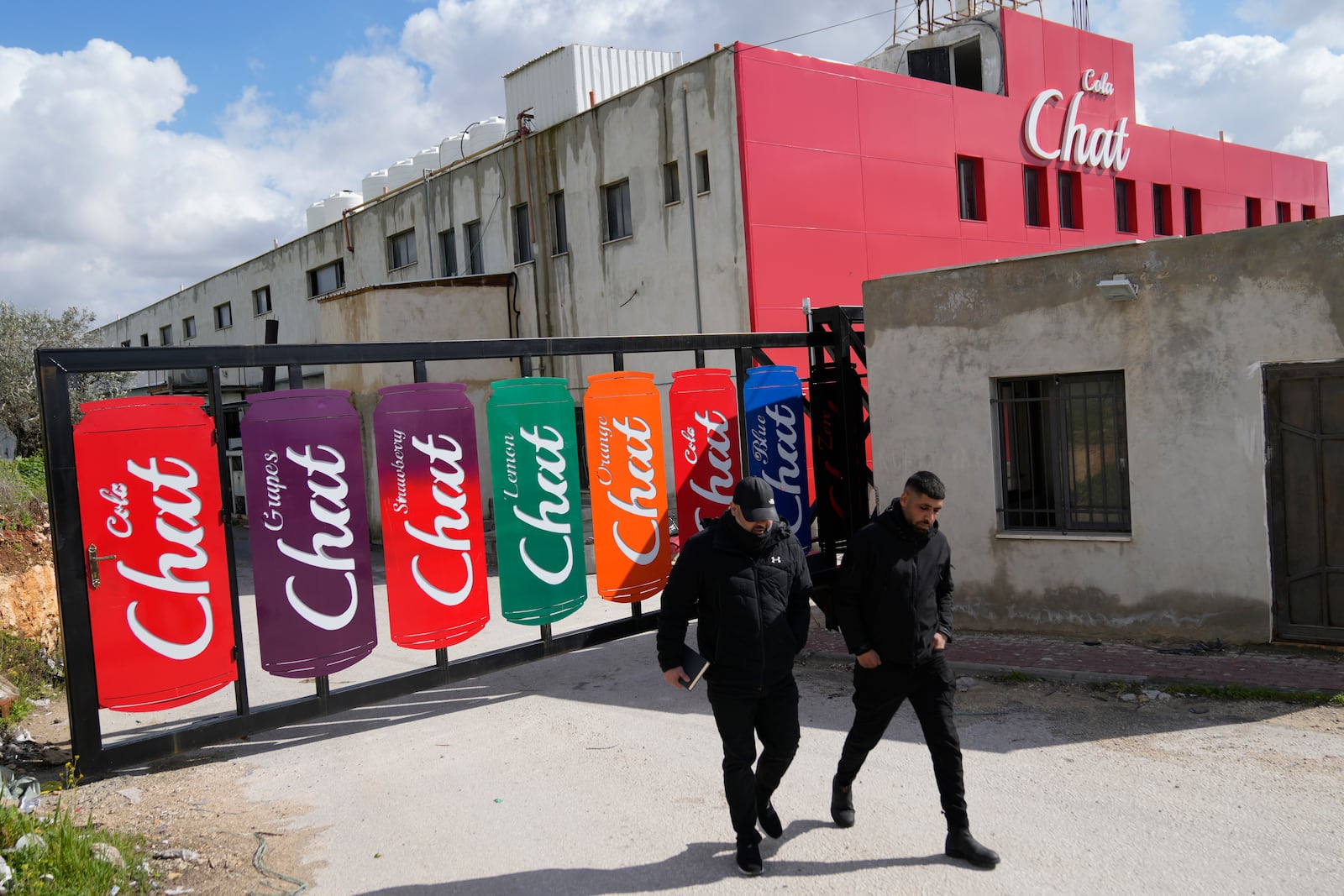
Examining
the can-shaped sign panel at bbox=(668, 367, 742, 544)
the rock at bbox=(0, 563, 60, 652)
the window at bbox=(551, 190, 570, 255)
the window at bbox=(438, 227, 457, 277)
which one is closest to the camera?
the can-shaped sign panel at bbox=(668, 367, 742, 544)

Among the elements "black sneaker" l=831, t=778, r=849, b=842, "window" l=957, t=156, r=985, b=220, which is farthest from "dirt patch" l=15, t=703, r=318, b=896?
"window" l=957, t=156, r=985, b=220

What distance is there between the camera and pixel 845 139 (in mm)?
17766

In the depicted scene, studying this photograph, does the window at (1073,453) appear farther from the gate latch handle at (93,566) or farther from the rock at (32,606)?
the rock at (32,606)

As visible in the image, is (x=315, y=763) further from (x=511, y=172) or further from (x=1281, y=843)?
(x=511, y=172)

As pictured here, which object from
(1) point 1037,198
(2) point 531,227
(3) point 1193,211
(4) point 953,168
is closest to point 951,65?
(1) point 1037,198

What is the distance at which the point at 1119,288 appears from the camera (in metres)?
8.60

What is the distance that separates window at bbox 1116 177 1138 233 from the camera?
24453mm

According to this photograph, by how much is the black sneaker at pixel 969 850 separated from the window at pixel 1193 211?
84.4ft

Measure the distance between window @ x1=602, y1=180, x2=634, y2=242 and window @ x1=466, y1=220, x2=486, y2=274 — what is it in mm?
4799

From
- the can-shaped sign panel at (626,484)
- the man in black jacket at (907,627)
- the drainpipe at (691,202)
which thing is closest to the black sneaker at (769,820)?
the man in black jacket at (907,627)

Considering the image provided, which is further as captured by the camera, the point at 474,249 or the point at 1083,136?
the point at 474,249

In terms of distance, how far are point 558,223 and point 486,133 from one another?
24.1 ft

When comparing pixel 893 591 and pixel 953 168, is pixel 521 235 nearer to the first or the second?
pixel 953 168

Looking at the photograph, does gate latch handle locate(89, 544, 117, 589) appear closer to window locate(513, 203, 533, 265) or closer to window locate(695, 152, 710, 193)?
window locate(695, 152, 710, 193)
